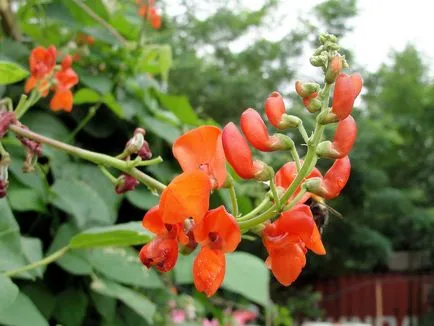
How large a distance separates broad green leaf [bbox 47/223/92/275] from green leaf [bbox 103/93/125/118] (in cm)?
27

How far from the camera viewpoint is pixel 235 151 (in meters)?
0.58

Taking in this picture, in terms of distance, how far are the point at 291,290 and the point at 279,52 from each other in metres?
2.54

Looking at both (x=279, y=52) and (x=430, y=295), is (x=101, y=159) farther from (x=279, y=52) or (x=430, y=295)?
(x=430, y=295)

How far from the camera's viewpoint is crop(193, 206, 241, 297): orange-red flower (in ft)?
1.82

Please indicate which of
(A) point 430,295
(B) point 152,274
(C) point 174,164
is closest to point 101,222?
(B) point 152,274

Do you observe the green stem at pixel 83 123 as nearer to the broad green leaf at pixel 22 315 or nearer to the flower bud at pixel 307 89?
the broad green leaf at pixel 22 315

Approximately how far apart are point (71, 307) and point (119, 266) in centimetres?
12

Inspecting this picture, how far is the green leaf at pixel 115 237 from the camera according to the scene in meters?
0.89

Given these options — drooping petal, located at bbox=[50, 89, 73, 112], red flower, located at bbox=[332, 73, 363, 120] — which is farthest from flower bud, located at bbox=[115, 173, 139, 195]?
drooping petal, located at bbox=[50, 89, 73, 112]

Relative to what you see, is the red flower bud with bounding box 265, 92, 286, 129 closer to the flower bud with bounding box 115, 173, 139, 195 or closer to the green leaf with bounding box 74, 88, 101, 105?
the flower bud with bounding box 115, 173, 139, 195

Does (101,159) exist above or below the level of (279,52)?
below

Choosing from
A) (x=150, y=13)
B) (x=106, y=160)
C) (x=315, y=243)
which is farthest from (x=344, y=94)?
(x=150, y=13)

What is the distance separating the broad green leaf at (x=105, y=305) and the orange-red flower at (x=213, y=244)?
838 millimetres

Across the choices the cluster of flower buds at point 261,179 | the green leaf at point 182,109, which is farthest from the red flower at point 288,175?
the green leaf at point 182,109
